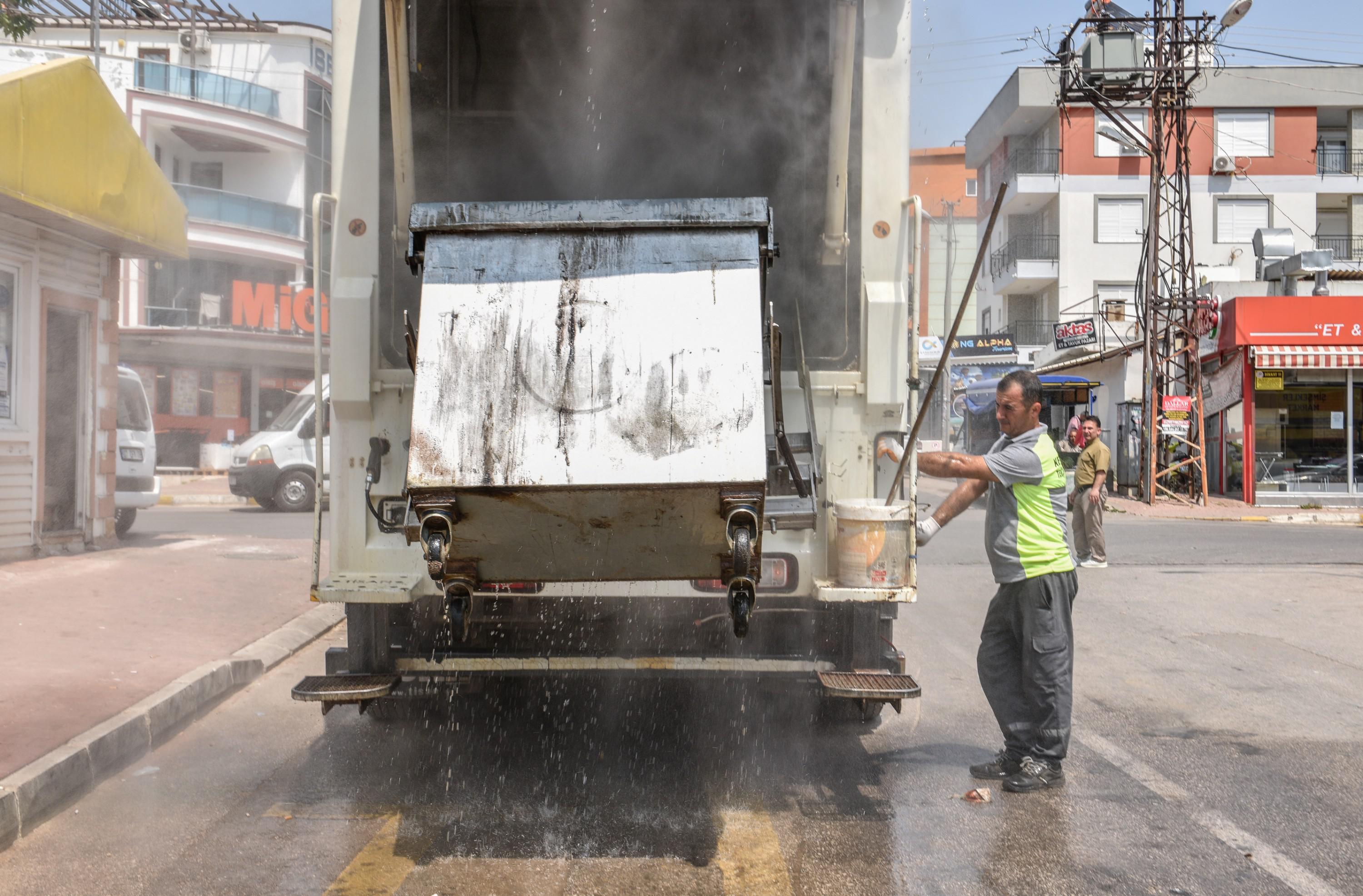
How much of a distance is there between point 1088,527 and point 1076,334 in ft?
64.2

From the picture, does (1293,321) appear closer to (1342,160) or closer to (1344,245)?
(1344,245)

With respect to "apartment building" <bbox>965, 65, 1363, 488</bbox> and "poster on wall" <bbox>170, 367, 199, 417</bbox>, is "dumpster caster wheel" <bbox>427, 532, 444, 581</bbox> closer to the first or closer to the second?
"poster on wall" <bbox>170, 367, 199, 417</bbox>

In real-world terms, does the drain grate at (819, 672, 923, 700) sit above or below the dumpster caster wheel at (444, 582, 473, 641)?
below

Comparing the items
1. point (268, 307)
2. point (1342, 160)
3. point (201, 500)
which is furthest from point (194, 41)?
point (1342, 160)

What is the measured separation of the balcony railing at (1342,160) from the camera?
37.4 meters

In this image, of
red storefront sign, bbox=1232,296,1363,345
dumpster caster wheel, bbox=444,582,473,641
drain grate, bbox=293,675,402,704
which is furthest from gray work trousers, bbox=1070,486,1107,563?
red storefront sign, bbox=1232,296,1363,345

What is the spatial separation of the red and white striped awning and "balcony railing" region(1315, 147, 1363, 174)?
19.6 metres

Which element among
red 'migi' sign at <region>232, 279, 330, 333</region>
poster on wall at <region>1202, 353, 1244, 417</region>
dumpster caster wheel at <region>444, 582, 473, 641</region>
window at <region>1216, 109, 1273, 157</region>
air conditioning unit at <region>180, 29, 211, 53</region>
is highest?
air conditioning unit at <region>180, 29, 211, 53</region>

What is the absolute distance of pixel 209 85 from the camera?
29.6m

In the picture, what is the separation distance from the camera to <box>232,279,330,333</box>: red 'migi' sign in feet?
97.1

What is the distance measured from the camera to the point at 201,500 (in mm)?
20297

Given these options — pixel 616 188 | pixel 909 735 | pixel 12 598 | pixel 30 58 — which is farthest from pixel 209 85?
pixel 909 735

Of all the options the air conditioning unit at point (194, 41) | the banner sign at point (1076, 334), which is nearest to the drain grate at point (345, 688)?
the banner sign at point (1076, 334)

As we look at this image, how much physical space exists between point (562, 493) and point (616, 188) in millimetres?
2729
